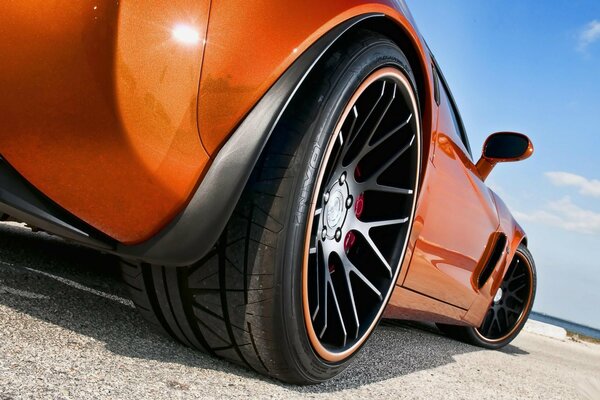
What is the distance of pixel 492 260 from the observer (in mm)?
3201

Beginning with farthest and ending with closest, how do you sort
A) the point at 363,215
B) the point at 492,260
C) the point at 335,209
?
the point at 492,260
the point at 363,215
the point at 335,209

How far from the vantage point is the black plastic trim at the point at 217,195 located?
3.73 ft

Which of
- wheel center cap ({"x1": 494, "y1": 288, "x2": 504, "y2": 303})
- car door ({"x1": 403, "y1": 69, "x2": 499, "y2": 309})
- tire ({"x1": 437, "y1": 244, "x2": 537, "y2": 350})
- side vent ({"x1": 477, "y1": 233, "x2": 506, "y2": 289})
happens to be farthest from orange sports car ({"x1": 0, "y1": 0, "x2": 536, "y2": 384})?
wheel center cap ({"x1": 494, "y1": 288, "x2": 504, "y2": 303})

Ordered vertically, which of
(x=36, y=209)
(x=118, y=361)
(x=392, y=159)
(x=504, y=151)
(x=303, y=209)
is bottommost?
(x=118, y=361)

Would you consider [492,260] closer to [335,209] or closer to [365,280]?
[365,280]

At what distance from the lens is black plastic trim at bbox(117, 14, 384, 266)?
1.14m

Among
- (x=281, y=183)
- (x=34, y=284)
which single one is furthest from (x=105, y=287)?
(x=281, y=183)

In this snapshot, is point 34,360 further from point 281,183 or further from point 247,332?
point 281,183

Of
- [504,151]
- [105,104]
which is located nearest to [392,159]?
[105,104]

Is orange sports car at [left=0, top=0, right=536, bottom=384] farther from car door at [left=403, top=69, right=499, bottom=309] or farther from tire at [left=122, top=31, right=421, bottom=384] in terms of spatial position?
car door at [left=403, top=69, right=499, bottom=309]

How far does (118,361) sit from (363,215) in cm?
98

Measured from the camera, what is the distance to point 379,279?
6.07 feet

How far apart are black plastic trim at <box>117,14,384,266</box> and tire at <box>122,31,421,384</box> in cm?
12

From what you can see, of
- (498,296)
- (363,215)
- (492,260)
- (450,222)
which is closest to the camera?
(363,215)
